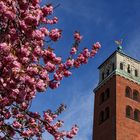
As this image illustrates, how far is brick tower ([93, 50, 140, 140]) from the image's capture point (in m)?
35.6

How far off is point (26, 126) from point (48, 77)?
226cm

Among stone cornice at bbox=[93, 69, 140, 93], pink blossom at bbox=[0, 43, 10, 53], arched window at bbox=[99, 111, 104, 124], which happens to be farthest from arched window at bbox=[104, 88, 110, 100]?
pink blossom at bbox=[0, 43, 10, 53]

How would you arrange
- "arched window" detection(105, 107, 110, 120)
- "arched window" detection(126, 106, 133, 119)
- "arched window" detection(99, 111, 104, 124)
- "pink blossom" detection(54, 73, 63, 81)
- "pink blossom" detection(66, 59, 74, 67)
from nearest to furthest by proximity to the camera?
"pink blossom" detection(54, 73, 63, 81), "pink blossom" detection(66, 59, 74, 67), "arched window" detection(126, 106, 133, 119), "arched window" detection(105, 107, 110, 120), "arched window" detection(99, 111, 104, 124)

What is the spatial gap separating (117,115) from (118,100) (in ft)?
6.07

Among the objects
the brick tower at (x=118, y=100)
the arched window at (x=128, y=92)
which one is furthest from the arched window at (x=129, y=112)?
the arched window at (x=128, y=92)

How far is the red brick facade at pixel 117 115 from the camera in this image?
115ft

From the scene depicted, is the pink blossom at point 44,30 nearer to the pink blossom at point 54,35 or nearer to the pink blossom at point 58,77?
the pink blossom at point 54,35

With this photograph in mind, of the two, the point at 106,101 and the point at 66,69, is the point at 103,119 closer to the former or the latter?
the point at 106,101

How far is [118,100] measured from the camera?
122ft

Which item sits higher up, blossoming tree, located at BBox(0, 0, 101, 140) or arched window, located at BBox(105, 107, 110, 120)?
arched window, located at BBox(105, 107, 110, 120)

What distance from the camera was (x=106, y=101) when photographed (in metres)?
38.9

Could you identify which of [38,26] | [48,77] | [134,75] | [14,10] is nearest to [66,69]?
[48,77]

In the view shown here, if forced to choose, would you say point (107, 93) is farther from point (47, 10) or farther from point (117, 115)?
point (47, 10)

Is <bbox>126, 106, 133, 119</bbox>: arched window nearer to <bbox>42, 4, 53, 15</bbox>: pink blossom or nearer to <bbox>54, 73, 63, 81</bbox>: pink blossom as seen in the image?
<bbox>54, 73, 63, 81</bbox>: pink blossom
